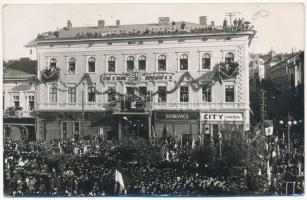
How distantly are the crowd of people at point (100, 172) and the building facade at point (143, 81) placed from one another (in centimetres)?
60

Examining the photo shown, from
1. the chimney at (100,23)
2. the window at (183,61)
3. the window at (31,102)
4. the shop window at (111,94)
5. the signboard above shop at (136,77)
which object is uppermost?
the chimney at (100,23)

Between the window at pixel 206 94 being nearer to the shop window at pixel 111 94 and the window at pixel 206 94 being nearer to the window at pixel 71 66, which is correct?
the shop window at pixel 111 94

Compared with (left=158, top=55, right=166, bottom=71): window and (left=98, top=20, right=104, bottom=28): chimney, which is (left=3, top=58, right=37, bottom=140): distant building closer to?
(left=98, top=20, right=104, bottom=28): chimney

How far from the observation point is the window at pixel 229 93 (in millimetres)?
12188

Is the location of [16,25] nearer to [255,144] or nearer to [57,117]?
[57,117]

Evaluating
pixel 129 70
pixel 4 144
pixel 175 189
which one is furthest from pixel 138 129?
pixel 4 144

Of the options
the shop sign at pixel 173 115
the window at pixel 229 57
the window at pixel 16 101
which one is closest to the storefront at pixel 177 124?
the shop sign at pixel 173 115

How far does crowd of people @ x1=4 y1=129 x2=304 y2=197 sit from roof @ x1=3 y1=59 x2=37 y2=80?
1448 mm

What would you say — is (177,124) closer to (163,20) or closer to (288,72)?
(163,20)

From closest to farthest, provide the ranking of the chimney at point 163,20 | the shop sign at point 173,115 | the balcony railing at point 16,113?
the chimney at point 163,20 → the balcony railing at point 16,113 → the shop sign at point 173,115

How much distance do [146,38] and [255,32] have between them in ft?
8.07

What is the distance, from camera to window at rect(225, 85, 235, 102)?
12188mm

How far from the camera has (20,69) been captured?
11781 mm

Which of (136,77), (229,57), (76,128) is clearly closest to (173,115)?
(136,77)
